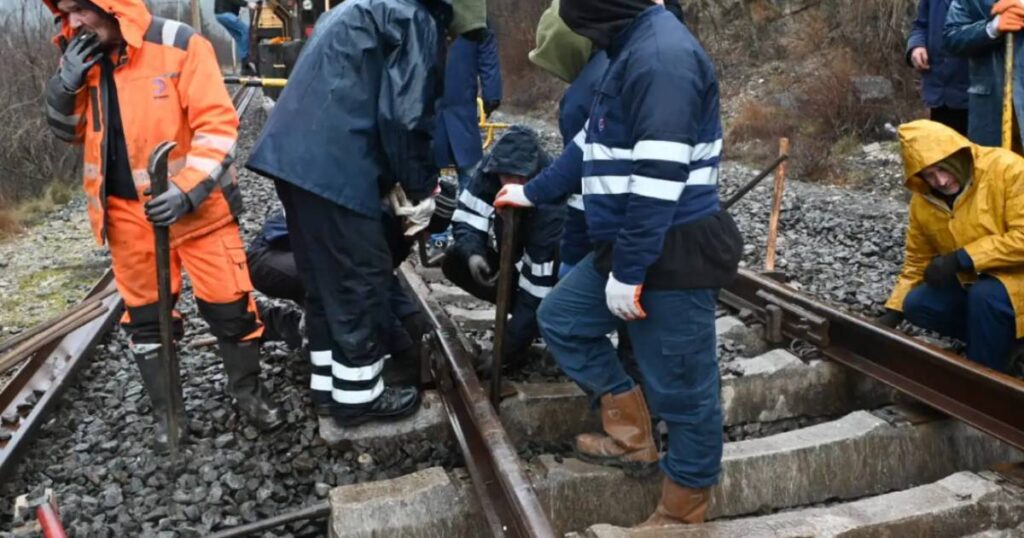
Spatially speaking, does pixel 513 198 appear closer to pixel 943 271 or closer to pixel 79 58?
pixel 79 58

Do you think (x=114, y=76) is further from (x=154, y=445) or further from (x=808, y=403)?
(x=808, y=403)

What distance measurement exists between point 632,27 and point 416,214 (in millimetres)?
1255

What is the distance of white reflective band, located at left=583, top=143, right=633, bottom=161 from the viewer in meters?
2.86

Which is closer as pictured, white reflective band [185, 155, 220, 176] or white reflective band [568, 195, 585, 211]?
white reflective band [185, 155, 220, 176]

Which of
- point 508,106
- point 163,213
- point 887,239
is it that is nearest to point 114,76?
point 163,213

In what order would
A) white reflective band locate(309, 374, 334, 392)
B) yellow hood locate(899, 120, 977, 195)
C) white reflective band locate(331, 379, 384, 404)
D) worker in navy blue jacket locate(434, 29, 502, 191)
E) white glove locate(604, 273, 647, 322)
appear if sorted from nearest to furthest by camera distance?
1. white glove locate(604, 273, 647, 322)
2. white reflective band locate(331, 379, 384, 404)
3. white reflective band locate(309, 374, 334, 392)
4. yellow hood locate(899, 120, 977, 195)
5. worker in navy blue jacket locate(434, 29, 502, 191)

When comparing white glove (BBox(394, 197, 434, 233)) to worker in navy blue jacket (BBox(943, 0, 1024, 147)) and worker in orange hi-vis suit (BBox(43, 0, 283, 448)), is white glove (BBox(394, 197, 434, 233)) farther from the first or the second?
worker in navy blue jacket (BBox(943, 0, 1024, 147))

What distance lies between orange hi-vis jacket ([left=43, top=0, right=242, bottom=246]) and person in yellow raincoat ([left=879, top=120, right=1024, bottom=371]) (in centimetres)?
293

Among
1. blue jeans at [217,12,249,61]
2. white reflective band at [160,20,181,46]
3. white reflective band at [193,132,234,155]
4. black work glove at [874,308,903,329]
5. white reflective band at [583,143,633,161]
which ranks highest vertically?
blue jeans at [217,12,249,61]

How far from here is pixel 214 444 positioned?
12.2 ft

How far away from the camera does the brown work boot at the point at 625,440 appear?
10.9 feet

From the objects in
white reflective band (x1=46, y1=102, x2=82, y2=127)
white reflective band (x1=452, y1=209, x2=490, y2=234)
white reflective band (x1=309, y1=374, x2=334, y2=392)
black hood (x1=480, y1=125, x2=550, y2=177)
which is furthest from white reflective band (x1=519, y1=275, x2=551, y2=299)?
white reflective band (x1=46, y1=102, x2=82, y2=127)

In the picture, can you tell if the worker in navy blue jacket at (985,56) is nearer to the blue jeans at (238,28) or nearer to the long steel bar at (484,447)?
the long steel bar at (484,447)

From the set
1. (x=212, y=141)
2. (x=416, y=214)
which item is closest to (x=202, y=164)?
(x=212, y=141)
